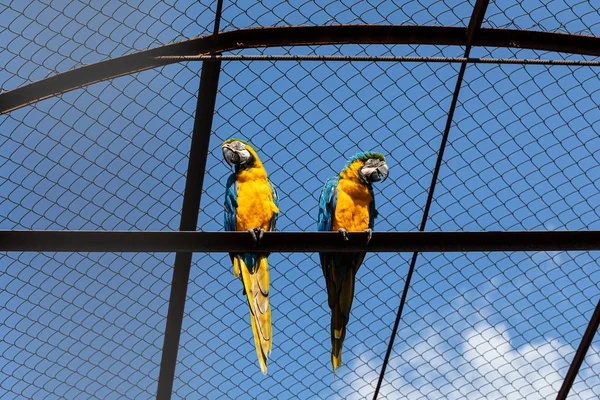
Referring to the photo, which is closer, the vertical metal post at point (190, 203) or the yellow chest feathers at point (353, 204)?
the vertical metal post at point (190, 203)

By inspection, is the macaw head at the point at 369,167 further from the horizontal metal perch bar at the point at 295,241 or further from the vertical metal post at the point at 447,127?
the horizontal metal perch bar at the point at 295,241

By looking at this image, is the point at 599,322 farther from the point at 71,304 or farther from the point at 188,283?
the point at 71,304

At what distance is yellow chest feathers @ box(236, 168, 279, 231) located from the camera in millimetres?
3572

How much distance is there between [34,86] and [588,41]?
2.62 m

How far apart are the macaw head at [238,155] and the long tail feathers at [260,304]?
625 millimetres

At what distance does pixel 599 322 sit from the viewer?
308cm

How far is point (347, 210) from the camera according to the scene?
3.67 m

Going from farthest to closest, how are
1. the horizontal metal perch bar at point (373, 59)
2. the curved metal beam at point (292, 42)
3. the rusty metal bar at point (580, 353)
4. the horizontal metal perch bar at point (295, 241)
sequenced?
the rusty metal bar at point (580, 353)
the curved metal beam at point (292, 42)
the horizontal metal perch bar at point (373, 59)
the horizontal metal perch bar at point (295, 241)

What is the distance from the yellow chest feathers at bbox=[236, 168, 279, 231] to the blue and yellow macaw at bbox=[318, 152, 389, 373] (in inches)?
13.0

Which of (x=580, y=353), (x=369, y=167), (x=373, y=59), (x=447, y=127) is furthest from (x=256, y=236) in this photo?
(x=580, y=353)

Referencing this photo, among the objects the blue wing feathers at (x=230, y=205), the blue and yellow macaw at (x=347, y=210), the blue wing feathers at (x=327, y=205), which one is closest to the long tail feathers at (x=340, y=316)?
the blue and yellow macaw at (x=347, y=210)

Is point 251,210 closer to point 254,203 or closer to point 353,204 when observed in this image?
point 254,203

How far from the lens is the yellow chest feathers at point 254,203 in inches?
141

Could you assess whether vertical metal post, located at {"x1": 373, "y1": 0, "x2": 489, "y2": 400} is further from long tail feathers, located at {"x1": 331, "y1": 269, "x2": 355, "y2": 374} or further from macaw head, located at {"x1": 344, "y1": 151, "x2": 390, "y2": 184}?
macaw head, located at {"x1": 344, "y1": 151, "x2": 390, "y2": 184}
